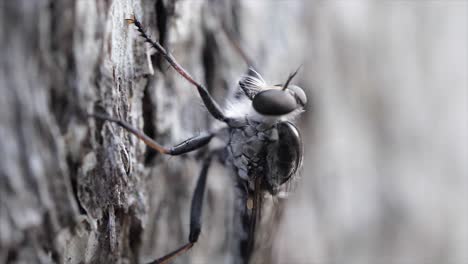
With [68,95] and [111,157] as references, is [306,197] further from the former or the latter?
[68,95]

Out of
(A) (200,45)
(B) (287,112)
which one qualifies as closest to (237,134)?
(B) (287,112)

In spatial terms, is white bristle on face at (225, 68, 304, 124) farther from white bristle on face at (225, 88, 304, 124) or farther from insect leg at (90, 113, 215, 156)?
insect leg at (90, 113, 215, 156)

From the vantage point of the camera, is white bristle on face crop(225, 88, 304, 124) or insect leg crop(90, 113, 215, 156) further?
white bristle on face crop(225, 88, 304, 124)

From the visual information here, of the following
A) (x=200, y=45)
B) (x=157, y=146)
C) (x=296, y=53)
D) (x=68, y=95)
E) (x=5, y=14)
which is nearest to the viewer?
(x=5, y=14)

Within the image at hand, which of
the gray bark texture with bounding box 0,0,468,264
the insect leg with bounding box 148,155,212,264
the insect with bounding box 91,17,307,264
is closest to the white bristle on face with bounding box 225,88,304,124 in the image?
the insect with bounding box 91,17,307,264

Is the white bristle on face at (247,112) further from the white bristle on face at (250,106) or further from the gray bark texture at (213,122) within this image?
the gray bark texture at (213,122)

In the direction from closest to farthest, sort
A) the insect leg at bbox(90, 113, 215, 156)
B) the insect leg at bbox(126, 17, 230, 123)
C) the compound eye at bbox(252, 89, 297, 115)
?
the insect leg at bbox(90, 113, 215, 156), the insect leg at bbox(126, 17, 230, 123), the compound eye at bbox(252, 89, 297, 115)

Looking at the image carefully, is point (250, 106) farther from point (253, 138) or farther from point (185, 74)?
point (185, 74)
